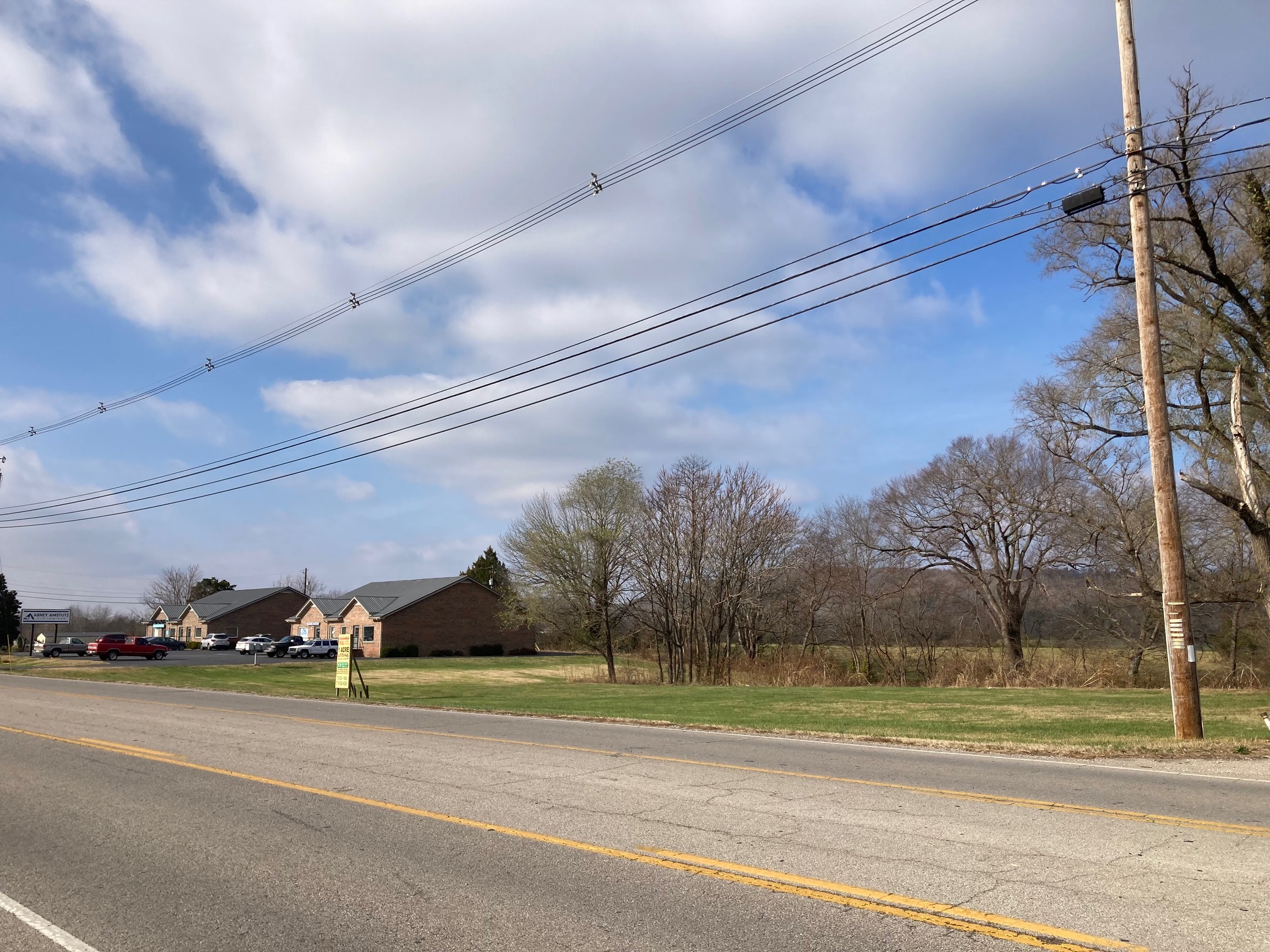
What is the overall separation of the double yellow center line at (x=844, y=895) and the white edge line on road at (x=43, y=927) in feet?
10.2

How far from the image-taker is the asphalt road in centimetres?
510

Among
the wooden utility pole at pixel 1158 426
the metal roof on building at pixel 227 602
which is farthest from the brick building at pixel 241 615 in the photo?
the wooden utility pole at pixel 1158 426

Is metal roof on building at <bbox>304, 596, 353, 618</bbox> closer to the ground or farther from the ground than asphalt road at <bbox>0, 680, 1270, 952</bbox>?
farther from the ground

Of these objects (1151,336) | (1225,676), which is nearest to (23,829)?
(1151,336)

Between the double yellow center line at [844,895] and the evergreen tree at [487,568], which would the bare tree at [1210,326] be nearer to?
the double yellow center line at [844,895]

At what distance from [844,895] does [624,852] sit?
1.83 m

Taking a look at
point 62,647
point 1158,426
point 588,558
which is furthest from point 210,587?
point 1158,426

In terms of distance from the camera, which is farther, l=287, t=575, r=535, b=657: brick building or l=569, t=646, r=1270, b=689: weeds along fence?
l=287, t=575, r=535, b=657: brick building

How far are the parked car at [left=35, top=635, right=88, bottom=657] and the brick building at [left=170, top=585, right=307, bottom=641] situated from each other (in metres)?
20.0

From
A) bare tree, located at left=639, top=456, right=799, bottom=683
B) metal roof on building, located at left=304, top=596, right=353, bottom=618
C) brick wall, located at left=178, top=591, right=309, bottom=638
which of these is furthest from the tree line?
brick wall, located at left=178, top=591, right=309, bottom=638

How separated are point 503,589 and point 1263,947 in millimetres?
50006

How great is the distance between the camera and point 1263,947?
4617 millimetres

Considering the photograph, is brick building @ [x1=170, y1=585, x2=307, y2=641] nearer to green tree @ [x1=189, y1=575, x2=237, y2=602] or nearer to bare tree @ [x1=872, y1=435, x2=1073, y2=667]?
green tree @ [x1=189, y1=575, x2=237, y2=602]

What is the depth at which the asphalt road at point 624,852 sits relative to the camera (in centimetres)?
510
